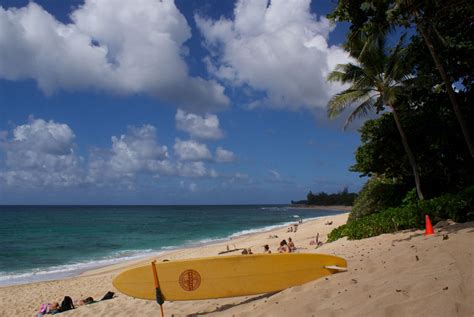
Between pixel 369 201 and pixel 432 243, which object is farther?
pixel 369 201

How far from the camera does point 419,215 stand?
9.70 meters

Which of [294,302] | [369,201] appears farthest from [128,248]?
[294,302]

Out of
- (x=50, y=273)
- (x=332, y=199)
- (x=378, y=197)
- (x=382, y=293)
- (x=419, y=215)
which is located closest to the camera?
(x=382, y=293)

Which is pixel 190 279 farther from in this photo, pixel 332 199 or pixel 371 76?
pixel 332 199

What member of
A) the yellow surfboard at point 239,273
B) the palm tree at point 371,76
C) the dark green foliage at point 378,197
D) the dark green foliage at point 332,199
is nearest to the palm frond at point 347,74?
the palm tree at point 371,76

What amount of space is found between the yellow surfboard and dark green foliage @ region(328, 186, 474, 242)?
15.9 feet

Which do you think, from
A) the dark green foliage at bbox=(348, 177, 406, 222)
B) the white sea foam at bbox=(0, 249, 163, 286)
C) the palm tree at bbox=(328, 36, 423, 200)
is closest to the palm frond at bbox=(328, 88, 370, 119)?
the palm tree at bbox=(328, 36, 423, 200)

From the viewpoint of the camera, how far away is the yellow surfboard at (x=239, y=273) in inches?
227

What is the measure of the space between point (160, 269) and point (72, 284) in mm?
12136

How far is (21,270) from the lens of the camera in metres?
21.8

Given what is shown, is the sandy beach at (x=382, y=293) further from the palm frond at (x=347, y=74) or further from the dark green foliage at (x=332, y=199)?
the dark green foliage at (x=332, y=199)

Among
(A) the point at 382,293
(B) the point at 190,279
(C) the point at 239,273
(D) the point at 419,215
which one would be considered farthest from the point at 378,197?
(A) the point at 382,293

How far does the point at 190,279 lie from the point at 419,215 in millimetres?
6723

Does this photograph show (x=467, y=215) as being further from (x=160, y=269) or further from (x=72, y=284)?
(x=72, y=284)
